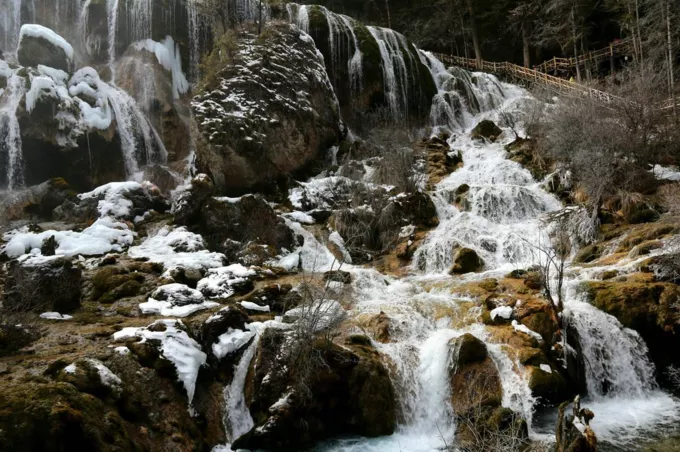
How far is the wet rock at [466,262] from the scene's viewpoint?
13.5 m

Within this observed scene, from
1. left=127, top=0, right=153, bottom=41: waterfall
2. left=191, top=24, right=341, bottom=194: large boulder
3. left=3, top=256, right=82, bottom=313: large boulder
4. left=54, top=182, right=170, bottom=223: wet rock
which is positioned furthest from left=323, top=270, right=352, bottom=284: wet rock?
left=127, top=0, right=153, bottom=41: waterfall

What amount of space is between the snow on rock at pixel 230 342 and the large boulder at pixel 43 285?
405 centimetres

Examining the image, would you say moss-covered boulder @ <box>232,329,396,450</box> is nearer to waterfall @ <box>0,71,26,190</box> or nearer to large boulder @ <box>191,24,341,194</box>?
large boulder @ <box>191,24,341,194</box>

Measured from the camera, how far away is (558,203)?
642 inches

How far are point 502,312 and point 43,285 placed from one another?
9.62 m

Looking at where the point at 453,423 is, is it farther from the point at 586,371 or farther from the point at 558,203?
the point at 558,203

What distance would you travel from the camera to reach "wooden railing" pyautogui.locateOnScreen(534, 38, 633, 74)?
26.8 metres

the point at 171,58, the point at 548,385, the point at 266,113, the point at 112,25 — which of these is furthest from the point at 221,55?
the point at 548,385

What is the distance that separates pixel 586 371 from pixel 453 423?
293 cm

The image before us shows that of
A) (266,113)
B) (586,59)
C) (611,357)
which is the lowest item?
(611,357)

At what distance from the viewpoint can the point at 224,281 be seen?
11.4 m

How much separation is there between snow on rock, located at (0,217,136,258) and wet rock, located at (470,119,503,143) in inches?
640

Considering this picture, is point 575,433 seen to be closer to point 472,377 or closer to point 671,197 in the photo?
point 472,377

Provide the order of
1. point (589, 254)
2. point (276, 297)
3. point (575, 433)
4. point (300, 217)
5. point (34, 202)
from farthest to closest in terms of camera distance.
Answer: point (34, 202)
point (300, 217)
point (589, 254)
point (276, 297)
point (575, 433)
